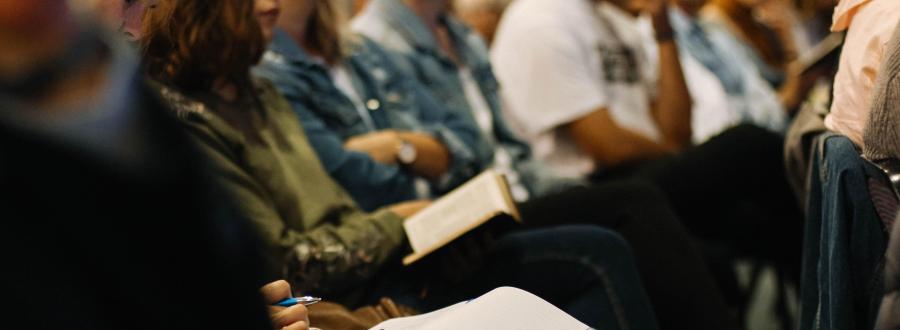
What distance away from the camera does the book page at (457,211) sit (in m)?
1.81

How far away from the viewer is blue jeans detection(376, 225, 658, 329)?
5.85 ft

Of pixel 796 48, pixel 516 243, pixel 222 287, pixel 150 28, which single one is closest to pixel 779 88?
pixel 796 48

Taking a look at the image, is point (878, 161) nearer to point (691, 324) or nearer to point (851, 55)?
point (851, 55)

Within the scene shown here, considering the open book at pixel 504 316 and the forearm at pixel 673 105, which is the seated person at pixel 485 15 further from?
the open book at pixel 504 316

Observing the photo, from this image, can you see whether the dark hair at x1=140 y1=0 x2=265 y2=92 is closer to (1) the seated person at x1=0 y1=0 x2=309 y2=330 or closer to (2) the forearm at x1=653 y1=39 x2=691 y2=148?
(1) the seated person at x1=0 y1=0 x2=309 y2=330

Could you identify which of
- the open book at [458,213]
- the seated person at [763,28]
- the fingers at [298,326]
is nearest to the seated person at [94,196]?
the fingers at [298,326]

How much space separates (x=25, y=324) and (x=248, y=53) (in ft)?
3.73

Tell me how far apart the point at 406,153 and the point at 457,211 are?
18.6 inches

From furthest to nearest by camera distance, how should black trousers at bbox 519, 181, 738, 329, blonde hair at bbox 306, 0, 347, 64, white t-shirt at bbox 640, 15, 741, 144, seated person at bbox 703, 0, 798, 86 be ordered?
seated person at bbox 703, 0, 798, 86 < white t-shirt at bbox 640, 15, 741, 144 < blonde hair at bbox 306, 0, 347, 64 < black trousers at bbox 519, 181, 738, 329

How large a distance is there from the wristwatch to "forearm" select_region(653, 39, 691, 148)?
1.11 m

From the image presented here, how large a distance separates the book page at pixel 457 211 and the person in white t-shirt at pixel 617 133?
2.95 feet

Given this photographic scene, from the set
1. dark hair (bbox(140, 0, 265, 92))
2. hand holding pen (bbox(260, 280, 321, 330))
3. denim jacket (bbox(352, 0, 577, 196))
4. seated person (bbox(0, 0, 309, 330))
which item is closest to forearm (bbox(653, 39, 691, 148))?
denim jacket (bbox(352, 0, 577, 196))

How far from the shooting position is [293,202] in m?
1.79

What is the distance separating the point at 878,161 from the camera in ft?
4.74
